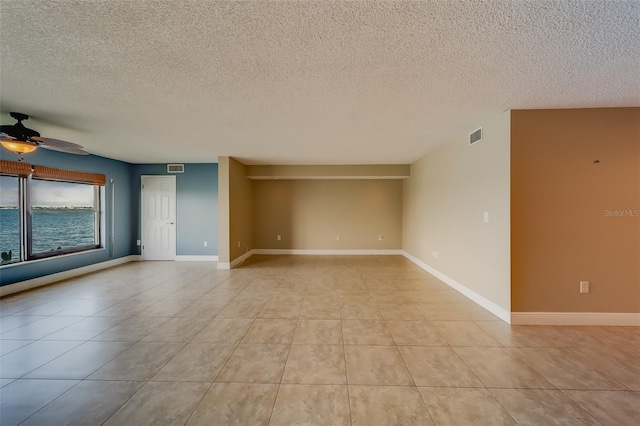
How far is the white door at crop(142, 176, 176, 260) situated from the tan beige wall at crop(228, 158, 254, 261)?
70.1 inches

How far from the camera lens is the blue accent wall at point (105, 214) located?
13.2ft

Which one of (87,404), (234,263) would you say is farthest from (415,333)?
(234,263)

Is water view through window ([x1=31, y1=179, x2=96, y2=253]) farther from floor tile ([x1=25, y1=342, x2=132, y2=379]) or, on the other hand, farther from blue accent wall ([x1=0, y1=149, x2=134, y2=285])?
floor tile ([x1=25, y1=342, x2=132, y2=379])

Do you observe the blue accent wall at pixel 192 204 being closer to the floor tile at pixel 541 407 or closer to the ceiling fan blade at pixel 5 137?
the ceiling fan blade at pixel 5 137

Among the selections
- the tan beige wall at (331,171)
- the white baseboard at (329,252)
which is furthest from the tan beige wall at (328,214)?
the tan beige wall at (331,171)

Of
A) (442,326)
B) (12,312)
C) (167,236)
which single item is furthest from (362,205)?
(12,312)

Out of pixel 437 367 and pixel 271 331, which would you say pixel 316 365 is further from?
pixel 437 367

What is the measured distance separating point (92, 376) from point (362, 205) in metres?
→ 6.25

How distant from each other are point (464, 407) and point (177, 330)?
108 inches

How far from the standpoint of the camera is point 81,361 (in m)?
2.14

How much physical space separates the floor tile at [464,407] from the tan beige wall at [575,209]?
63.9 inches

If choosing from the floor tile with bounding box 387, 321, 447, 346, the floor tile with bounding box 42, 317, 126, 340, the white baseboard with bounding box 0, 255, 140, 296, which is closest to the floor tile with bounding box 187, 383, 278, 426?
the floor tile with bounding box 387, 321, 447, 346

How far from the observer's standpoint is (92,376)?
1.94 metres

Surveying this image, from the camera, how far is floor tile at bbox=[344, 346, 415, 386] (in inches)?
74.3
